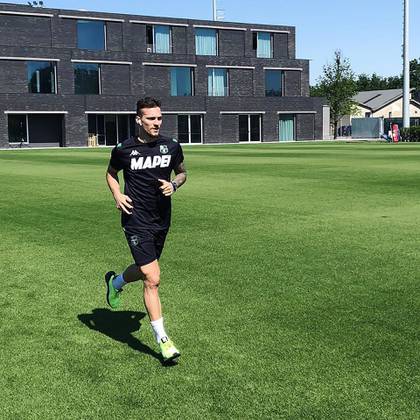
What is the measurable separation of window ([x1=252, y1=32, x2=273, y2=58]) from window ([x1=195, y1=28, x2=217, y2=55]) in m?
4.77

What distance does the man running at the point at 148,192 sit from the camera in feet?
16.9

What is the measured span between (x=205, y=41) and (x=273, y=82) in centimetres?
861

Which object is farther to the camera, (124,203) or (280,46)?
(280,46)

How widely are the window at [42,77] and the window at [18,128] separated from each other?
2.53 meters

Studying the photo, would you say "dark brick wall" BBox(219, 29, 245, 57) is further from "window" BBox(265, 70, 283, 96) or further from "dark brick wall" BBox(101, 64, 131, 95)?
"dark brick wall" BBox(101, 64, 131, 95)

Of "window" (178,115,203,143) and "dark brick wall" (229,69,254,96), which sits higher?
"dark brick wall" (229,69,254,96)

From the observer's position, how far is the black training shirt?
5.28 metres

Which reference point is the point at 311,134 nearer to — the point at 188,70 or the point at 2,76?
the point at 188,70

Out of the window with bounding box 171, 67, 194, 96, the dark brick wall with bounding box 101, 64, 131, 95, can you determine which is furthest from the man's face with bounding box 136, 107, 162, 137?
the window with bounding box 171, 67, 194, 96

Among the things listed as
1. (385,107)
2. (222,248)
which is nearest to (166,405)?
(222,248)

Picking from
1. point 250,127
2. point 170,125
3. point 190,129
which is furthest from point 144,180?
point 250,127

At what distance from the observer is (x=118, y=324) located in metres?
5.92

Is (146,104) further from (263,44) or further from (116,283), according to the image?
(263,44)

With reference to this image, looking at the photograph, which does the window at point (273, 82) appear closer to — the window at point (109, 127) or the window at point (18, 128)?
the window at point (109, 127)
